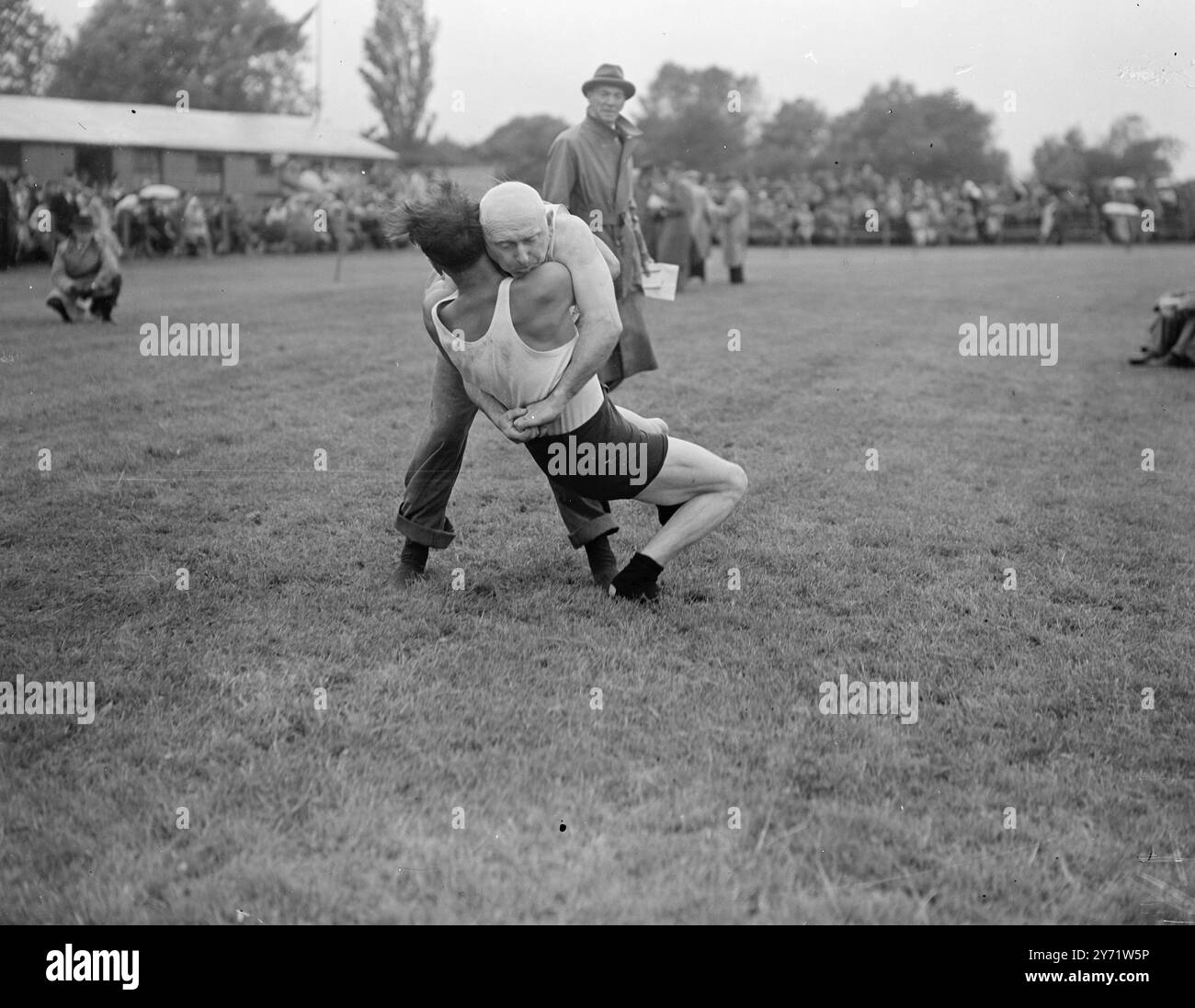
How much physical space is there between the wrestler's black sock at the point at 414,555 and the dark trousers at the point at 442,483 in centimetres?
5

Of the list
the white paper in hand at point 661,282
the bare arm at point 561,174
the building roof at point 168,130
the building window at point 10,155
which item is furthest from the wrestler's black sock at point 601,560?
the building window at point 10,155

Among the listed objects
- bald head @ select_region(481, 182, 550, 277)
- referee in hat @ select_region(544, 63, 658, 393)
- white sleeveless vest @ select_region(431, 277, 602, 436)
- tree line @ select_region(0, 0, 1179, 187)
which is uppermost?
tree line @ select_region(0, 0, 1179, 187)

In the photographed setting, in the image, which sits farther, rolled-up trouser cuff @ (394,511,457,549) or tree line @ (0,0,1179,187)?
tree line @ (0,0,1179,187)

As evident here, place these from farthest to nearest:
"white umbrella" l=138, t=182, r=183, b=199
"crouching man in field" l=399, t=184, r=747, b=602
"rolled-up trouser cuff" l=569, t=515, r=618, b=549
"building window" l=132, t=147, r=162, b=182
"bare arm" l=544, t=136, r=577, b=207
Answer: "building window" l=132, t=147, r=162, b=182
"white umbrella" l=138, t=182, r=183, b=199
"bare arm" l=544, t=136, r=577, b=207
"rolled-up trouser cuff" l=569, t=515, r=618, b=549
"crouching man in field" l=399, t=184, r=747, b=602

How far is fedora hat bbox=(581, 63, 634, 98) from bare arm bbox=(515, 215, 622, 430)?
11.7ft

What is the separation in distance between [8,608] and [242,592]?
0.86m

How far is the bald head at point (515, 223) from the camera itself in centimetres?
400

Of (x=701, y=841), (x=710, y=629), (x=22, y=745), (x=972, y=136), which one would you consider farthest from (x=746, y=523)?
(x=972, y=136)

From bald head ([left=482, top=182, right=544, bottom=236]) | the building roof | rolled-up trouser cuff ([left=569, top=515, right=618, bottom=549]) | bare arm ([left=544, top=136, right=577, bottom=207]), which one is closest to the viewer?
bald head ([left=482, top=182, right=544, bottom=236])

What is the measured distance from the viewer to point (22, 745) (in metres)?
3.51

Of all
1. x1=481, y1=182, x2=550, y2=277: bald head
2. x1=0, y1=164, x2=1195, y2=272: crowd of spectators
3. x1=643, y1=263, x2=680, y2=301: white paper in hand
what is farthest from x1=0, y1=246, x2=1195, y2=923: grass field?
x1=0, y1=164, x2=1195, y2=272: crowd of spectators

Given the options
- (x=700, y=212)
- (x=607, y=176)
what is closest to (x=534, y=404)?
(x=607, y=176)

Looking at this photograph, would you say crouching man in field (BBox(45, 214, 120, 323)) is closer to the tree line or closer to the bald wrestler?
the bald wrestler

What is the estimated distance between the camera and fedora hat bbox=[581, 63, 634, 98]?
7.48 m
